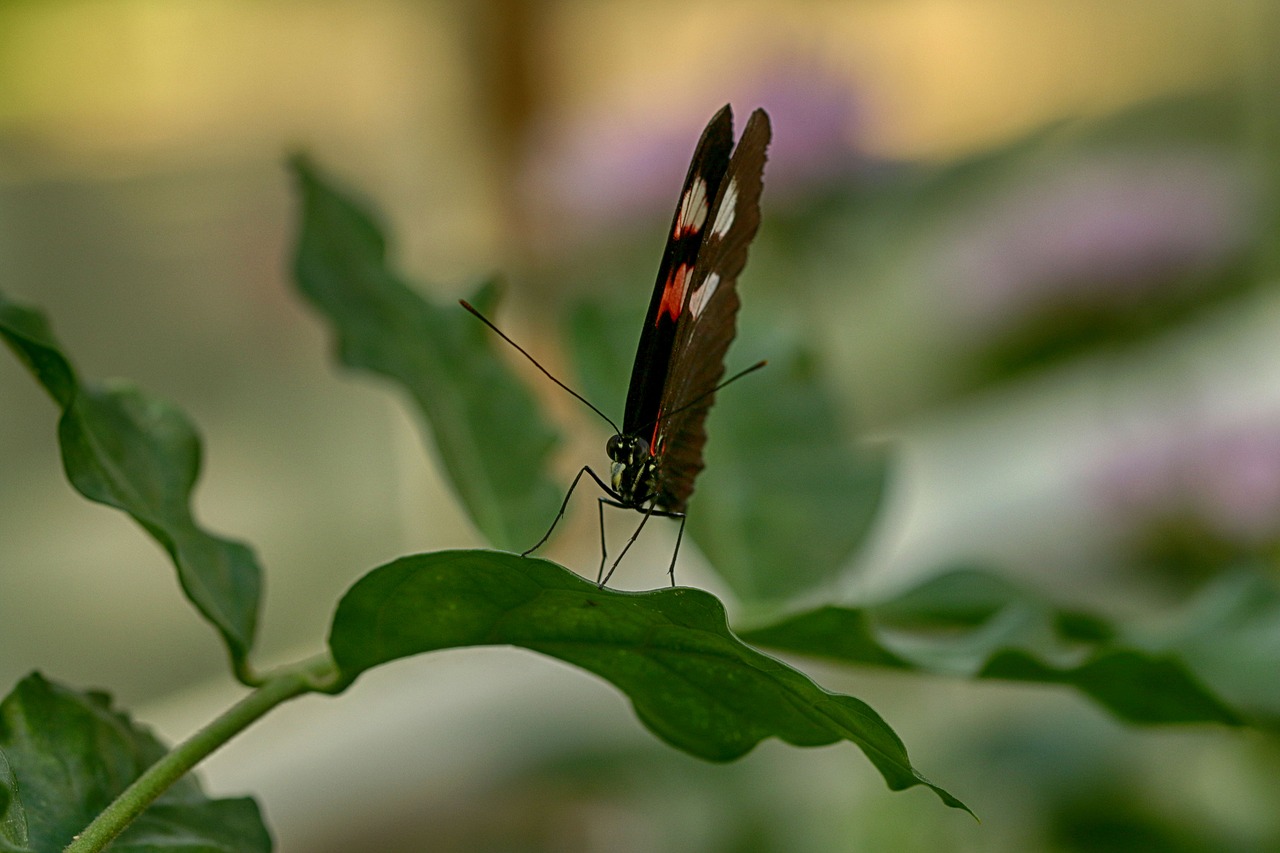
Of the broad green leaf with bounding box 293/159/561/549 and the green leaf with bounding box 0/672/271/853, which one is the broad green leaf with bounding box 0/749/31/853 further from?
the broad green leaf with bounding box 293/159/561/549

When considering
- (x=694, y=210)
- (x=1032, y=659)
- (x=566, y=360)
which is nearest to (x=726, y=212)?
(x=694, y=210)

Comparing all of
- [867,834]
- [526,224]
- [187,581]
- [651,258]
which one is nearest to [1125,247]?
[651,258]

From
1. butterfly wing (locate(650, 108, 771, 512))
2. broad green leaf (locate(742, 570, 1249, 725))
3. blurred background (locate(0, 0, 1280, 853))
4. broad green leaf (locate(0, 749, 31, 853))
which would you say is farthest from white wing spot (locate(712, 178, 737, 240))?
blurred background (locate(0, 0, 1280, 853))

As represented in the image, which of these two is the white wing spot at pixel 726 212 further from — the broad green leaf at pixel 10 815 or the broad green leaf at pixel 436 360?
the broad green leaf at pixel 10 815

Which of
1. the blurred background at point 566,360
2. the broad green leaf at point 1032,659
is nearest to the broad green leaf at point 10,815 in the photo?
the broad green leaf at point 1032,659

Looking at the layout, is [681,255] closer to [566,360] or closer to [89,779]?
[89,779]

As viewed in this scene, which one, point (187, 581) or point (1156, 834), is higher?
point (187, 581)

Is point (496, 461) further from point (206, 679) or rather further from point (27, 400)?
point (206, 679)
